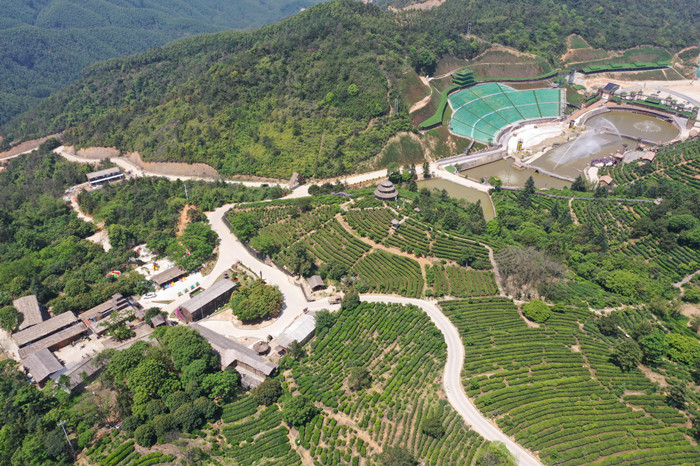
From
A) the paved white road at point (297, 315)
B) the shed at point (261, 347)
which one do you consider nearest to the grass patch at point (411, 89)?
the paved white road at point (297, 315)

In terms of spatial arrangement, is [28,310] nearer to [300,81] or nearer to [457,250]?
[457,250]

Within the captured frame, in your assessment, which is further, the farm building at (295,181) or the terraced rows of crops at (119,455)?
the farm building at (295,181)

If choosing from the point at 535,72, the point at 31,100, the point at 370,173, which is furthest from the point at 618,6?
the point at 31,100

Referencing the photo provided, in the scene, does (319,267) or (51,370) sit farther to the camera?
(319,267)

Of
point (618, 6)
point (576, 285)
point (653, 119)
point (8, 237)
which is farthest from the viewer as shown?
point (618, 6)

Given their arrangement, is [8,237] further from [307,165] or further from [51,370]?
[307,165]


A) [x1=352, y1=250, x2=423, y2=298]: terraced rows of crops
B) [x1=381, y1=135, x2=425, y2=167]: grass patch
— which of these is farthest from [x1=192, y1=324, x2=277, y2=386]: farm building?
[x1=381, y1=135, x2=425, y2=167]: grass patch

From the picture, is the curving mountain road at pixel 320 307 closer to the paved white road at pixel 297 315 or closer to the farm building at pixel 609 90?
the paved white road at pixel 297 315
